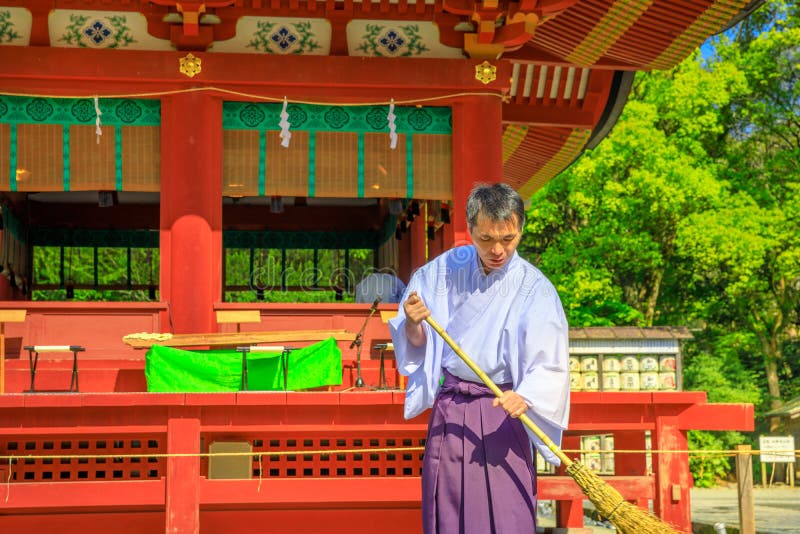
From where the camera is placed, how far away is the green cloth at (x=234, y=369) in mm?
10617

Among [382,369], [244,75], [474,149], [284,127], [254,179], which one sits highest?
[244,75]

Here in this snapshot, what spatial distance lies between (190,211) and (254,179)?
828 mm

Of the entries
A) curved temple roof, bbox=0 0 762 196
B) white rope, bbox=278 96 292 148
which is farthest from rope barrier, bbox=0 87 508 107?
curved temple roof, bbox=0 0 762 196

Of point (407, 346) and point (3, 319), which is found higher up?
point (3, 319)

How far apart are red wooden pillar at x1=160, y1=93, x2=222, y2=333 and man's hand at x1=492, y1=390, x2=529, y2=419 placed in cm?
683

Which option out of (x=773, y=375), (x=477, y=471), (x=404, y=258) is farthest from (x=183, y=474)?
(x=773, y=375)

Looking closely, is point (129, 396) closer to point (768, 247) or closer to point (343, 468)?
point (343, 468)

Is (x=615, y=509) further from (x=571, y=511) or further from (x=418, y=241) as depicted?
(x=418, y=241)

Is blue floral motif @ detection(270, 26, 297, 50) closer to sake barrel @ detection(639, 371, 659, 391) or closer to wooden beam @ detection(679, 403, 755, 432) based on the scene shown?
sake barrel @ detection(639, 371, 659, 391)

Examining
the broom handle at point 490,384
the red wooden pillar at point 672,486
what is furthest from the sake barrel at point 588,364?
the broom handle at point 490,384

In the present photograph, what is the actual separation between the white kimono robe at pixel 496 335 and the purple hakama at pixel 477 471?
4.5 inches

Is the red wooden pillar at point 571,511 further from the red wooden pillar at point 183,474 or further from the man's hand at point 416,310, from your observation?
the man's hand at point 416,310

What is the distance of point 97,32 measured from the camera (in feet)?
39.3

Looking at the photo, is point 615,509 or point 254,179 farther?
point 254,179
